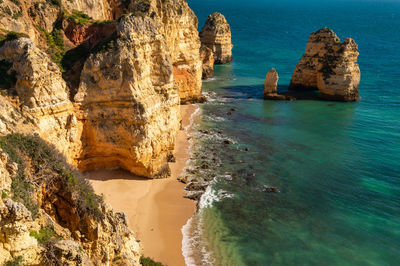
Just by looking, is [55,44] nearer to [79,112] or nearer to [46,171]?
[79,112]

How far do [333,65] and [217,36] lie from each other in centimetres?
2931

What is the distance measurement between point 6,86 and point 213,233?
13.9 metres

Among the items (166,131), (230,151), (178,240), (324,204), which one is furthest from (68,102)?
(324,204)

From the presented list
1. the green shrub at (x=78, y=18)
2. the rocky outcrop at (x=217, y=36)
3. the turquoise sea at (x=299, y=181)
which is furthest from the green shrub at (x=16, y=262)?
the rocky outcrop at (x=217, y=36)

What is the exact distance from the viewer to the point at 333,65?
49.2 meters

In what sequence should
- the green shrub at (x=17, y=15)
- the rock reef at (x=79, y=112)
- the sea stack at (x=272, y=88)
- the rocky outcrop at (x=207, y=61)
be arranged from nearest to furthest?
the rock reef at (x=79, y=112) → the green shrub at (x=17, y=15) → the sea stack at (x=272, y=88) → the rocky outcrop at (x=207, y=61)

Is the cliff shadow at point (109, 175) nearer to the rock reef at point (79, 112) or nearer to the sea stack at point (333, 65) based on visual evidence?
the rock reef at point (79, 112)

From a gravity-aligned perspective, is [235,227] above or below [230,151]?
below

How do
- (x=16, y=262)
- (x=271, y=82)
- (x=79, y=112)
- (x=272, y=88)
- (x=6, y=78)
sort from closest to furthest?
(x=16, y=262) < (x=6, y=78) < (x=79, y=112) < (x=271, y=82) < (x=272, y=88)

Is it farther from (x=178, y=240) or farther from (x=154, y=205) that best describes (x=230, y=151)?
(x=178, y=240)

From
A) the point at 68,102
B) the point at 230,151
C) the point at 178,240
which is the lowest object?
the point at 178,240

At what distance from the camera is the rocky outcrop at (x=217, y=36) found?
71000 mm

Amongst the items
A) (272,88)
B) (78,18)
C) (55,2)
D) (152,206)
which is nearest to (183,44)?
(272,88)

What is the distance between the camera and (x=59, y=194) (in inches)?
411
